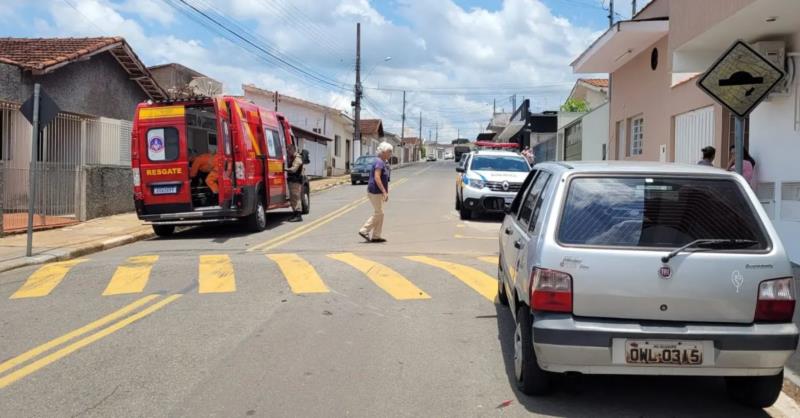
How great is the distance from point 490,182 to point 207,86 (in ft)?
60.4

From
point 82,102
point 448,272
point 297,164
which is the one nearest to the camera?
point 448,272

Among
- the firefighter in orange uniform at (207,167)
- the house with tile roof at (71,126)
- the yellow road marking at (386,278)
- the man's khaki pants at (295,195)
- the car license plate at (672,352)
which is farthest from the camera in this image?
the man's khaki pants at (295,195)

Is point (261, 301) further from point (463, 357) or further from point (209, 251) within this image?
point (209, 251)

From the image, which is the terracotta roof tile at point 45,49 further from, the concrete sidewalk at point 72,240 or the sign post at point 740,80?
the sign post at point 740,80

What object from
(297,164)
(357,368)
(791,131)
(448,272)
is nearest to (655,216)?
(357,368)

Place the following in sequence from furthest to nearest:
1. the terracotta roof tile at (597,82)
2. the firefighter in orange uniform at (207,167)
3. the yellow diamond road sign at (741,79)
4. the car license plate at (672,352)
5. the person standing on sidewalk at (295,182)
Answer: the terracotta roof tile at (597,82) → the person standing on sidewalk at (295,182) → the firefighter in orange uniform at (207,167) → the yellow diamond road sign at (741,79) → the car license plate at (672,352)

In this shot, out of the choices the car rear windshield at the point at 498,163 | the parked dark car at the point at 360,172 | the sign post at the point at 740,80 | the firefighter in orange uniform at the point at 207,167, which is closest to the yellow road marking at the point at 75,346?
the sign post at the point at 740,80

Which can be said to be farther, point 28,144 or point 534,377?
point 28,144

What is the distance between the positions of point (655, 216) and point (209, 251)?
8.71m

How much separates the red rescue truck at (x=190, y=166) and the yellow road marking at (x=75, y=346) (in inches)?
234

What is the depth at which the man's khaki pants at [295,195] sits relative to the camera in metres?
16.9

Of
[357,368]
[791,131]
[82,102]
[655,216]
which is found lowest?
[357,368]

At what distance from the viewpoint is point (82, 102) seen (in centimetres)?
1788

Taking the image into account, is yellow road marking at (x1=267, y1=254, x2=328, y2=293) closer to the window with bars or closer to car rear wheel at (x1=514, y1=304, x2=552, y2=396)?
car rear wheel at (x1=514, y1=304, x2=552, y2=396)
